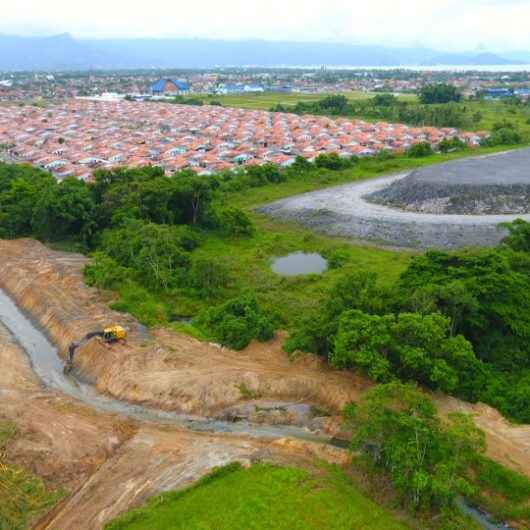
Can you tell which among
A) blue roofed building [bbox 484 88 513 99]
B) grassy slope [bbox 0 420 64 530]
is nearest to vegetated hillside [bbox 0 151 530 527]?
grassy slope [bbox 0 420 64 530]

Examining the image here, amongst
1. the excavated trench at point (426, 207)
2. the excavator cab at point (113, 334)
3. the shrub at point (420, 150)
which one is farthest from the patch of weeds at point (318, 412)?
the shrub at point (420, 150)

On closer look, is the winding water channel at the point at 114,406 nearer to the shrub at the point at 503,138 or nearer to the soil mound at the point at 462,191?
the soil mound at the point at 462,191

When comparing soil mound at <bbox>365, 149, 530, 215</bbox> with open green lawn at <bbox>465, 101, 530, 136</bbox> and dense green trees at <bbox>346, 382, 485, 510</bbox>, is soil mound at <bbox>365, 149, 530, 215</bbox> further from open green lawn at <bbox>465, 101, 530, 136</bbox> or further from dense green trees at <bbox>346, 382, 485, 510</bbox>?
dense green trees at <bbox>346, 382, 485, 510</bbox>

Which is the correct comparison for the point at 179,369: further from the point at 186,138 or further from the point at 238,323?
the point at 186,138

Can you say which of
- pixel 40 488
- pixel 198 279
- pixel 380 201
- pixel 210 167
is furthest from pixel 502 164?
pixel 40 488

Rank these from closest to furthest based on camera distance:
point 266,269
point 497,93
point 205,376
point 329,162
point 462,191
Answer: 1. point 205,376
2. point 266,269
3. point 462,191
4. point 329,162
5. point 497,93

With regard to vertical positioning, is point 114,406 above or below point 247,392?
below

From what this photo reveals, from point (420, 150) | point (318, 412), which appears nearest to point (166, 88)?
point (420, 150)
